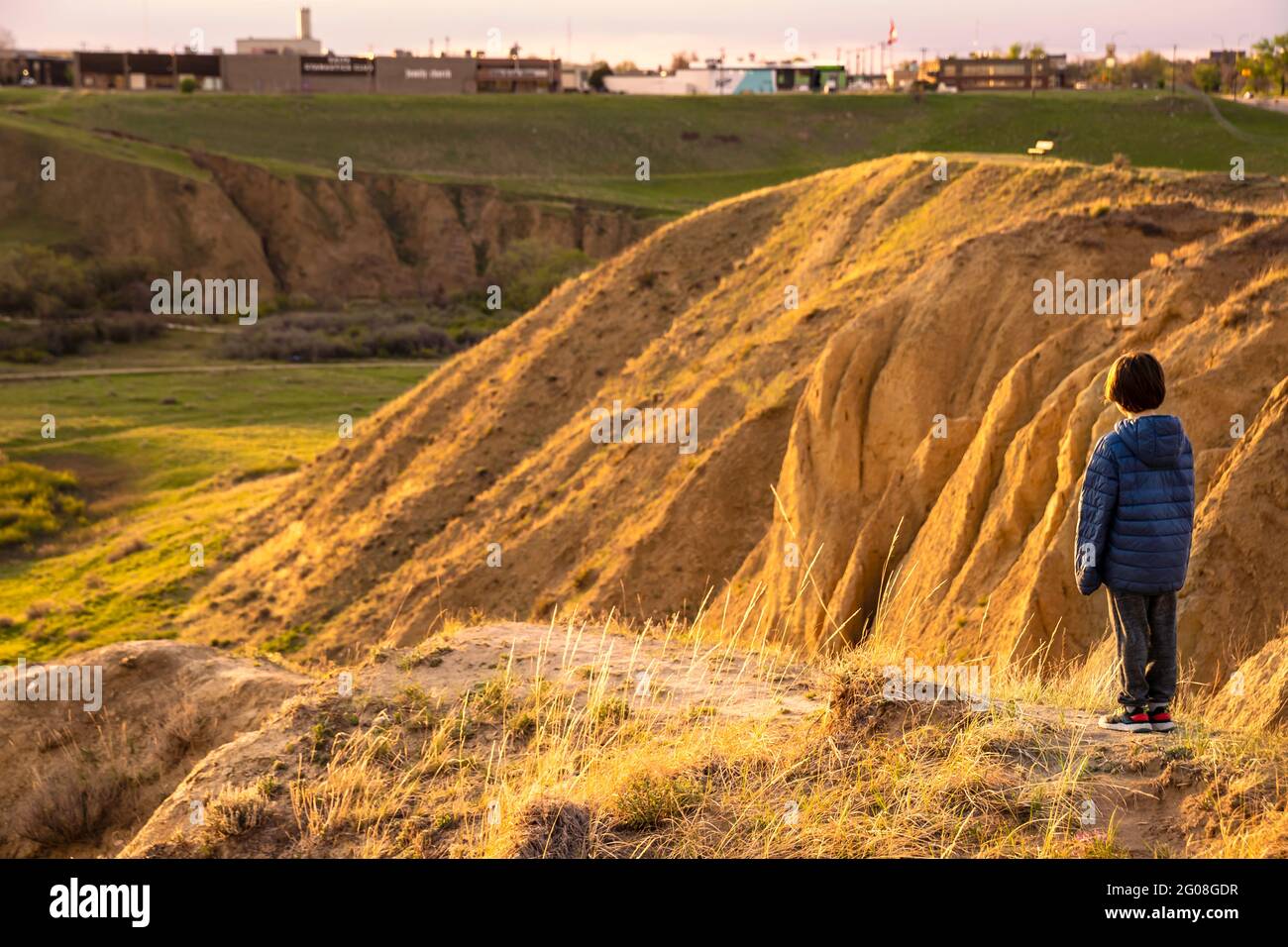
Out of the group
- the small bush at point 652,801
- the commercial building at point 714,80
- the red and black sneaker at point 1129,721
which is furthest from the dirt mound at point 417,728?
the commercial building at point 714,80

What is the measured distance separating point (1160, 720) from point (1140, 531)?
97 cm

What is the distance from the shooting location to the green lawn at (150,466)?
27.5m

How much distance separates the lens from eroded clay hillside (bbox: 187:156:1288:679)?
39.5ft

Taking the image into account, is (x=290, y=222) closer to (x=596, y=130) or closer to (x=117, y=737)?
(x=596, y=130)

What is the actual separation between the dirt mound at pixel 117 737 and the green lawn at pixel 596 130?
67124mm

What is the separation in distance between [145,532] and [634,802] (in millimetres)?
29140

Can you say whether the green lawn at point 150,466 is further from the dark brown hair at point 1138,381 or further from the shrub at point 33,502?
the dark brown hair at point 1138,381

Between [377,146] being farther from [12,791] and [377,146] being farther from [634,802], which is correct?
[634,802]

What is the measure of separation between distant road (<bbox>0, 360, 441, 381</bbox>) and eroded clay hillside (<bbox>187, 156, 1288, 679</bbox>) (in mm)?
25701

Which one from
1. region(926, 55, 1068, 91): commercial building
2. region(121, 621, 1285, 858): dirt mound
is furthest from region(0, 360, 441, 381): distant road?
region(926, 55, 1068, 91): commercial building

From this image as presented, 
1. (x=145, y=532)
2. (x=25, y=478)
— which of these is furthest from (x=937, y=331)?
(x=25, y=478)

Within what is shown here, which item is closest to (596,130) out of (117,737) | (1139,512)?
(117,737)

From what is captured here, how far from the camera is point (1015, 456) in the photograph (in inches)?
527

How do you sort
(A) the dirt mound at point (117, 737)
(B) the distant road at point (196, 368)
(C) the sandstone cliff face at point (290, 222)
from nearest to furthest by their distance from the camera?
1. (A) the dirt mound at point (117, 737)
2. (B) the distant road at point (196, 368)
3. (C) the sandstone cliff face at point (290, 222)
